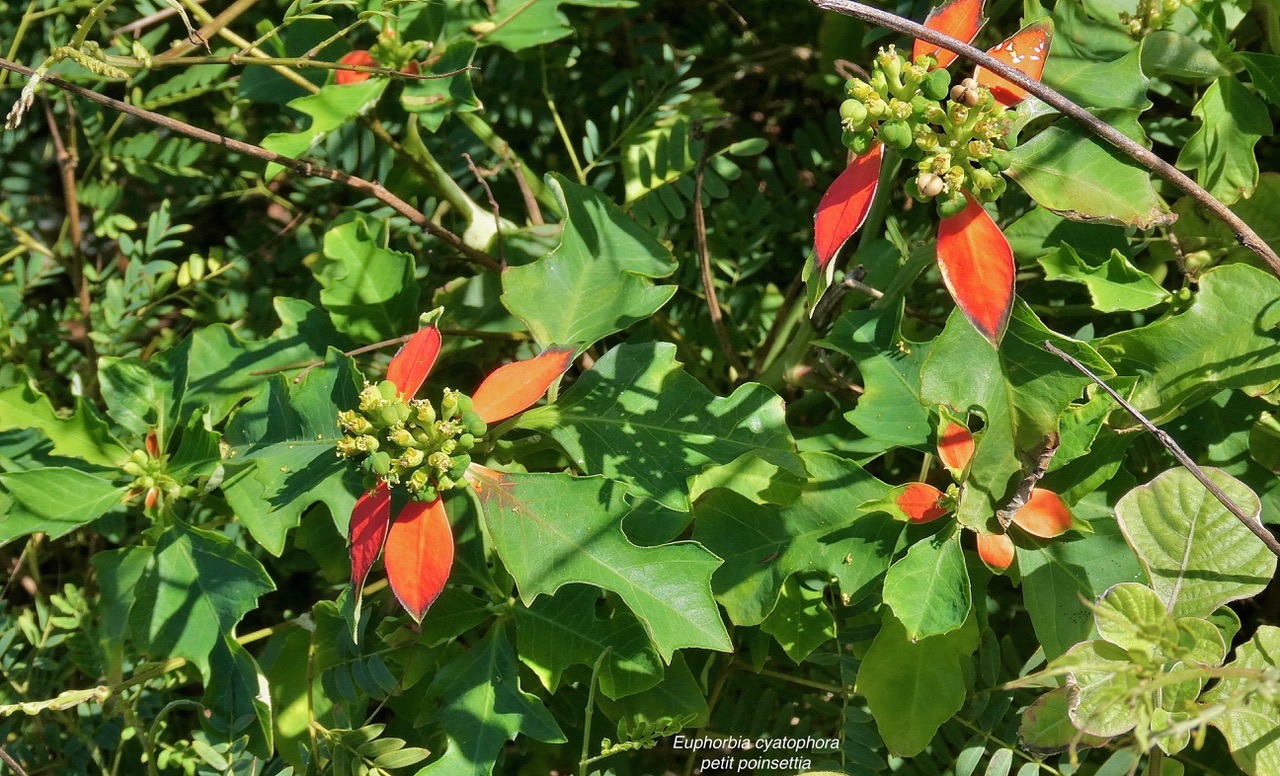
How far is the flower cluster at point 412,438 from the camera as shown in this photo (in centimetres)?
124

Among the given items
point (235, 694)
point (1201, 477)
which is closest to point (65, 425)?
point (235, 694)

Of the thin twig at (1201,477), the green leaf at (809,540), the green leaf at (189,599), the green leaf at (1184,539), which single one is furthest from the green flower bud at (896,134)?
the green leaf at (189,599)

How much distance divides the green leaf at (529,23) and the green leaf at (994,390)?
89cm

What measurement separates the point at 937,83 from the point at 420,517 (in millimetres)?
783

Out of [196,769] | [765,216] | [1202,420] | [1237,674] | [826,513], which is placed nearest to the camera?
[1237,674]

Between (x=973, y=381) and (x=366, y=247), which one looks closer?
(x=973, y=381)

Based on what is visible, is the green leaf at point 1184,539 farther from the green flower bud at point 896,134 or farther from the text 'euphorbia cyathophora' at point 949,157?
the green flower bud at point 896,134

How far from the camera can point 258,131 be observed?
237 cm

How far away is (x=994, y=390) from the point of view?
1.19m

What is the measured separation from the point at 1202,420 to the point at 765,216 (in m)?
0.88

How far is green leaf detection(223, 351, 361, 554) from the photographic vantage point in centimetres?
135

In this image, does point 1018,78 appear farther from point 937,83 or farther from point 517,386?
point 517,386

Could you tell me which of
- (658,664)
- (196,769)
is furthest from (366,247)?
(196,769)

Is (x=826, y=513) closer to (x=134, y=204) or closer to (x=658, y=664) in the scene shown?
(x=658, y=664)
